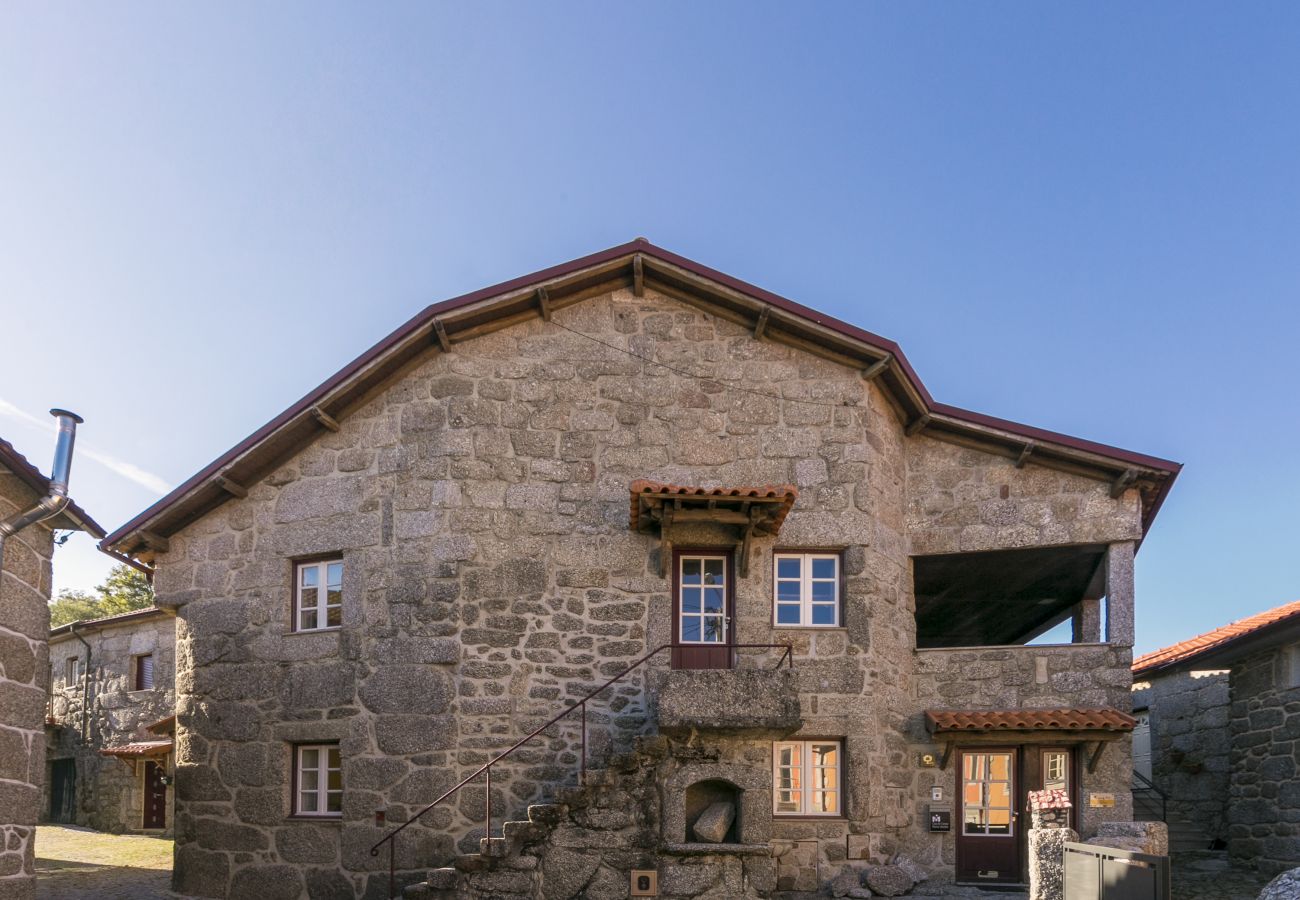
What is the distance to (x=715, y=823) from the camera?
1029 centimetres

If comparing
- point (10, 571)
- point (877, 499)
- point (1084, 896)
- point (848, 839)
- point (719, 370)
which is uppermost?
point (719, 370)

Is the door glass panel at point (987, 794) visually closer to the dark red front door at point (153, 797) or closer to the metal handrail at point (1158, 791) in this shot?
the metal handrail at point (1158, 791)

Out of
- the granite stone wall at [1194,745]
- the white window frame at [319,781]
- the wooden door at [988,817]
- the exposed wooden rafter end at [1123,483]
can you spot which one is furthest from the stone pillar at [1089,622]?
the white window frame at [319,781]

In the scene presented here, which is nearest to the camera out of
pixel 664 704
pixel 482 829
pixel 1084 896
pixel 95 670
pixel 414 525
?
pixel 1084 896

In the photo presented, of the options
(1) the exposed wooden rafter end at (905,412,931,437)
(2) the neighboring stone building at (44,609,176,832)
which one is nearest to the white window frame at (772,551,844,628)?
(1) the exposed wooden rafter end at (905,412,931,437)

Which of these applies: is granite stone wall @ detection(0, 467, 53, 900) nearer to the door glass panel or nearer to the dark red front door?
the door glass panel

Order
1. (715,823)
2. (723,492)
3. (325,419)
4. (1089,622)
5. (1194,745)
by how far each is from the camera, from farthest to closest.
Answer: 1. (1194,745)
2. (1089,622)
3. (325,419)
4. (723,492)
5. (715,823)

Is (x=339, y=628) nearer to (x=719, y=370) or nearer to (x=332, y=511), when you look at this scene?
(x=332, y=511)

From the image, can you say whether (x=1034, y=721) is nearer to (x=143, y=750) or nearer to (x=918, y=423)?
(x=918, y=423)

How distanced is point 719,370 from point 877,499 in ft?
7.49

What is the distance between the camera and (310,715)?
12.5 meters

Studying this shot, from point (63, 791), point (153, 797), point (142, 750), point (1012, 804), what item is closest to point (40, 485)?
point (1012, 804)

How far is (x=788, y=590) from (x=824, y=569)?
0.47 metres

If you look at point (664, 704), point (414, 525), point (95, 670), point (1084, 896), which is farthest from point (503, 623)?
point (95, 670)
